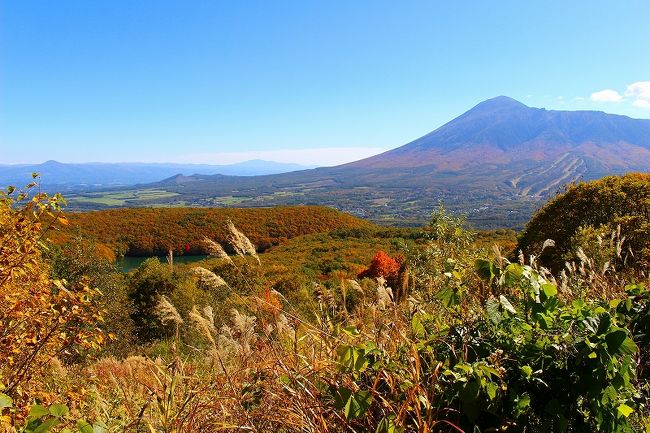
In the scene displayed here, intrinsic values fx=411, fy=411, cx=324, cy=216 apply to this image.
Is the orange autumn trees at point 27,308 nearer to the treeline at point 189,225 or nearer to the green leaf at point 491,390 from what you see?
the green leaf at point 491,390

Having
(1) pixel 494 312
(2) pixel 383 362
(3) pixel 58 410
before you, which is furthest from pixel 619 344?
(3) pixel 58 410

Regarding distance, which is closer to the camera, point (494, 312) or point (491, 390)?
point (491, 390)

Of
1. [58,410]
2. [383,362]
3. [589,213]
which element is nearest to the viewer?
[58,410]

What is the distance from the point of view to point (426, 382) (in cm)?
226

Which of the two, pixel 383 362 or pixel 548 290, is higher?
pixel 548 290

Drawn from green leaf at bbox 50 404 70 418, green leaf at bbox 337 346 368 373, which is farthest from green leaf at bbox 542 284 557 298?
green leaf at bbox 50 404 70 418

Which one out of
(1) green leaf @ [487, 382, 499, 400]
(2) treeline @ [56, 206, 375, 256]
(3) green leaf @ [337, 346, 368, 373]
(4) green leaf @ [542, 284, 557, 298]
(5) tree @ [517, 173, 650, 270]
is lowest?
(2) treeline @ [56, 206, 375, 256]

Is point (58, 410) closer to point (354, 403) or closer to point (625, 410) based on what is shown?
point (354, 403)

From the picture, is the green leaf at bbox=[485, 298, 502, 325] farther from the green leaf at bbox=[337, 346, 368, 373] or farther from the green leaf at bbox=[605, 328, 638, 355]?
the green leaf at bbox=[337, 346, 368, 373]

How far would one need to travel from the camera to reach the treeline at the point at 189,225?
54.3 m

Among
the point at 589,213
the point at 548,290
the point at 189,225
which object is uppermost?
the point at 548,290

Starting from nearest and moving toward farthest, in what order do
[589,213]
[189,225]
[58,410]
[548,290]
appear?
[58,410] < [548,290] < [589,213] < [189,225]

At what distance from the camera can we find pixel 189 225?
58.9 meters

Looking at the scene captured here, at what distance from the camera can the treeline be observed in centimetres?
5434
